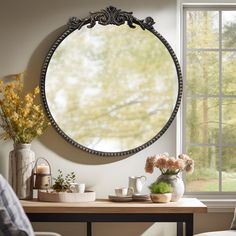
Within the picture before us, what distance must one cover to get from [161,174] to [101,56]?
3.21 ft

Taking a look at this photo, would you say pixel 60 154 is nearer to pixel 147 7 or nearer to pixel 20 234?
pixel 147 7

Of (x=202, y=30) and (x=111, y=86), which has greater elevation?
(x=202, y=30)

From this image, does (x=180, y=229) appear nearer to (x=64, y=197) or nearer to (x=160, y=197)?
(x=160, y=197)

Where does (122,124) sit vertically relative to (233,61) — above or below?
below

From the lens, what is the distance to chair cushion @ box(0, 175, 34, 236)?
295 cm

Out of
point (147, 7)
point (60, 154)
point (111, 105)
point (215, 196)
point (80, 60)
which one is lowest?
point (215, 196)

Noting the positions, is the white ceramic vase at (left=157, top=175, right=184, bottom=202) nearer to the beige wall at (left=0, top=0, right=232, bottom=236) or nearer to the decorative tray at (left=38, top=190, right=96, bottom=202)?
the beige wall at (left=0, top=0, right=232, bottom=236)

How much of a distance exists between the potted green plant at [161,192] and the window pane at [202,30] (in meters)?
1.22

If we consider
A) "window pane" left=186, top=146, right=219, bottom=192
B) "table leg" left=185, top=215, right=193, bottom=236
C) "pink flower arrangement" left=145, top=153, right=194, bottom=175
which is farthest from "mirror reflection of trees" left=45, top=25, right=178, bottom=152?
"table leg" left=185, top=215, right=193, bottom=236

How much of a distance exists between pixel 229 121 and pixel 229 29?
711 mm

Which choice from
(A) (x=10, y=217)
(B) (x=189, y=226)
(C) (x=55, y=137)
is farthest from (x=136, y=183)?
(A) (x=10, y=217)

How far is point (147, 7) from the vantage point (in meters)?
5.13

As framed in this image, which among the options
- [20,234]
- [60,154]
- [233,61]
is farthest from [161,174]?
[20,234]

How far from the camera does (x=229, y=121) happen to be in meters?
5.29
